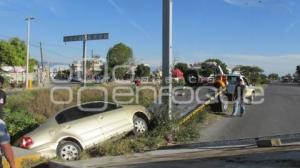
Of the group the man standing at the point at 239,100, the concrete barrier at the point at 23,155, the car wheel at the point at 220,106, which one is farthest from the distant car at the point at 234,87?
the concrete barrier at the point at 23,155

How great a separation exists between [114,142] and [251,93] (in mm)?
16627

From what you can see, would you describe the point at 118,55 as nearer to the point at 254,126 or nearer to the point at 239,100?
the point at 239,100

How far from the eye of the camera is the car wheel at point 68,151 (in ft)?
39.6

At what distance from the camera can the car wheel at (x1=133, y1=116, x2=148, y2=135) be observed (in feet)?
45.9

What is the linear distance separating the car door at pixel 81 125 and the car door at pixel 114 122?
0.18 meters

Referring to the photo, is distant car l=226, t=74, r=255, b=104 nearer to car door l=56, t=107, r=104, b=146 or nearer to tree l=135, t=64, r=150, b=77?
car door l=56, t=107, r=104, b=146

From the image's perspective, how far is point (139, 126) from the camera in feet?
46.4

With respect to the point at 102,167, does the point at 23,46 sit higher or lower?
higher

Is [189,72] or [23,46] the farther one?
[23,46]

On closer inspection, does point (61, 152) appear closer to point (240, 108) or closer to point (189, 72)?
point (240, 108)

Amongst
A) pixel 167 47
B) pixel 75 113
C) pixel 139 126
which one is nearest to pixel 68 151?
pixel 75 113

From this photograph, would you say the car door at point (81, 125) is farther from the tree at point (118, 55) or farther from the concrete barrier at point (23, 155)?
the tree at point (118, 55)

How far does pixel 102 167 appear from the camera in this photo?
9.94 metres

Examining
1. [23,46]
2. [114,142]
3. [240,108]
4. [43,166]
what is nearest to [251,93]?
[240,108]
